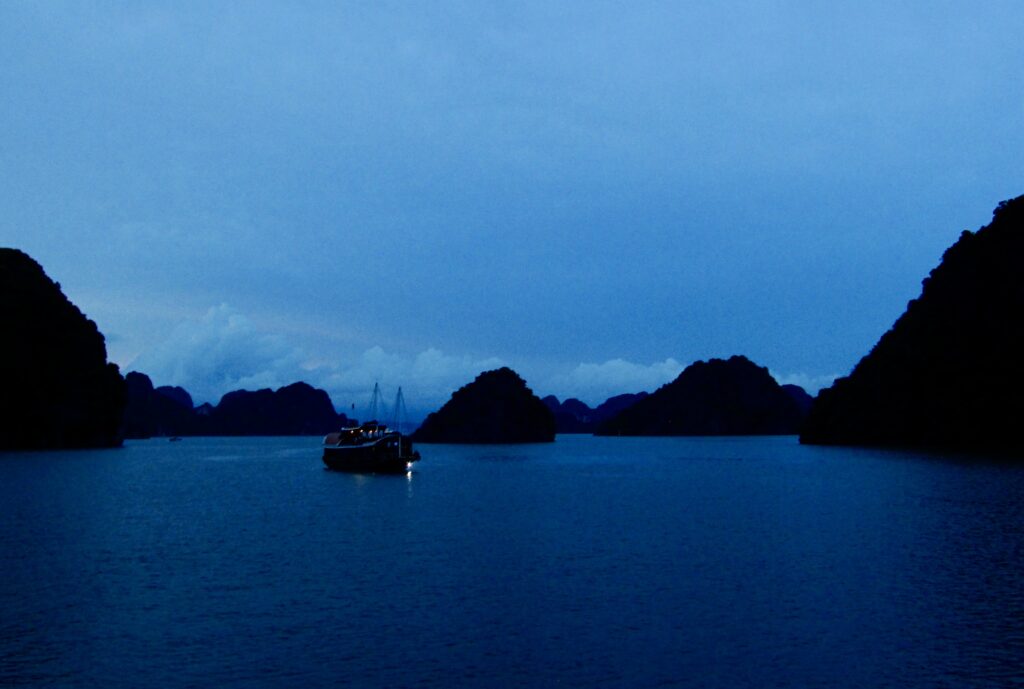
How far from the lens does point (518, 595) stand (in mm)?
31625

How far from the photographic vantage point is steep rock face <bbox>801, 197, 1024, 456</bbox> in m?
169

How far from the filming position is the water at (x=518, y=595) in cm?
2197

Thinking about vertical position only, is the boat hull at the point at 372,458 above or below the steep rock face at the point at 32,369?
below

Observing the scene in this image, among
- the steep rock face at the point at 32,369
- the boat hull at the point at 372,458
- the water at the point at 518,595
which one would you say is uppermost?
the steep rock face at the point at 32,369

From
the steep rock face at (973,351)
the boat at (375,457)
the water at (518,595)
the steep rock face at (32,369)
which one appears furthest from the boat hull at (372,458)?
the steep rock face at (973,351)

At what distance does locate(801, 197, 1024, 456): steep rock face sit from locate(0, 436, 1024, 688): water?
380ft

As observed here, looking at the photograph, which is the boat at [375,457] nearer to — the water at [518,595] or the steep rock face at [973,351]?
the water at [518,595]

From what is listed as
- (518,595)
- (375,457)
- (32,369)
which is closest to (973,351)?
(375,457)

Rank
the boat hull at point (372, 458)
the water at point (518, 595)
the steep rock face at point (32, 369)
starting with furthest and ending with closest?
the steep rock face at point (32, 369) → the boat hull at point (372, 458) → the water at point (518, 595)

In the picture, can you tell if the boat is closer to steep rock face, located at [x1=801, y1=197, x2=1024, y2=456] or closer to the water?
the water

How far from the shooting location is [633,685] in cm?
2030

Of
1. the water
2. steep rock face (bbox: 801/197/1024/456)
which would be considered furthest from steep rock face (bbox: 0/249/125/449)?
steep rock face (bbox: 801/197/1024/456)

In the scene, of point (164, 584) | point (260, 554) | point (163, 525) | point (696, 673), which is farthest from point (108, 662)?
point (163, 525)

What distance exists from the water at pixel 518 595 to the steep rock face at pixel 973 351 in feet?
380
